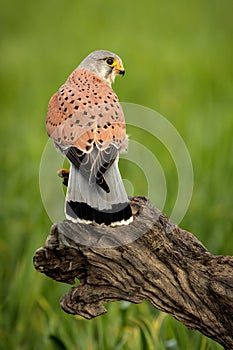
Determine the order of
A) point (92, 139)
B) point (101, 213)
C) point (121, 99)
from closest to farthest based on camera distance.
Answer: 1. point (101, 213)
2. point (92, 139)
3. point (121, 99)

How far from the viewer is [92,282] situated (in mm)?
3326

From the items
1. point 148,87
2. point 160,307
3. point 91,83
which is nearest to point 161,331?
point 160,307

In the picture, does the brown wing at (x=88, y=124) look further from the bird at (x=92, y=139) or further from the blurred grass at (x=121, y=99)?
the blurred grass at (x=121, y=99)

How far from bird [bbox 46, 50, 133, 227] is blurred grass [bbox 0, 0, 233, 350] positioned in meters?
1.06

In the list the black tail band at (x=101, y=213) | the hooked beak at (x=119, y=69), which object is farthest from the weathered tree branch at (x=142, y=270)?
the hooked beak at (x=119, y=69)

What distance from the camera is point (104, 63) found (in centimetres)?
372

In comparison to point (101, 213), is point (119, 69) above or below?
above

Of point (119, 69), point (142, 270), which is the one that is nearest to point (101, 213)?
point (142, 270)

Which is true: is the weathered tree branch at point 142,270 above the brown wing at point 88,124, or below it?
below

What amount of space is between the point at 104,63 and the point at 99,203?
0.75m

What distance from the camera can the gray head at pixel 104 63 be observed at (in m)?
3.69

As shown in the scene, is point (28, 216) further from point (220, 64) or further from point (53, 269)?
point (220, 64)

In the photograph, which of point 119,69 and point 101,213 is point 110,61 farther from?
point 101,213

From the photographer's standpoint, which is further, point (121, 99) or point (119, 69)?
point (121, 99)
